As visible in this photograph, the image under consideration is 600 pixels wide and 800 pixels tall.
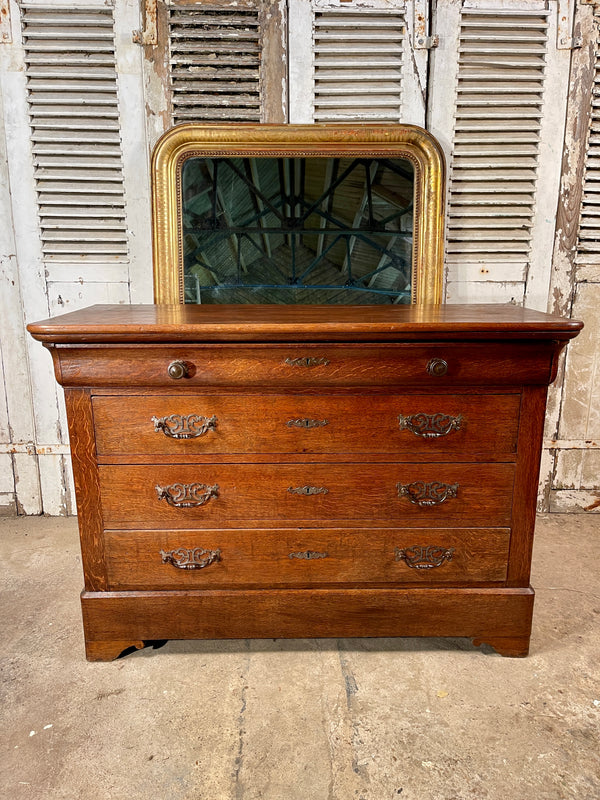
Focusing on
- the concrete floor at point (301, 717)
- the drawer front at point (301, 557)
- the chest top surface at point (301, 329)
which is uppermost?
the chest top surface at point (301, 329)

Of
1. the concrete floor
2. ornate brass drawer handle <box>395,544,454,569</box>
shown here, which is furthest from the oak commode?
the concrete floor

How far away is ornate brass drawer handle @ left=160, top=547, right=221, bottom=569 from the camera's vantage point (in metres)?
1.78

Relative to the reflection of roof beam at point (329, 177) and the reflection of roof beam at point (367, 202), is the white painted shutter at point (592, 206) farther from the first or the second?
the reflection of roof beam at point (329, 177)

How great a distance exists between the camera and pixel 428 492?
1.76m

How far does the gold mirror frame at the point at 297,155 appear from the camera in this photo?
2352 millimetres

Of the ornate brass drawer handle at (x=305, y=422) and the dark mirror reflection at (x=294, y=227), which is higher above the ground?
the dark mirror reflection at (x=294, y=227)

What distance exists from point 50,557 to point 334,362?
1.67 m

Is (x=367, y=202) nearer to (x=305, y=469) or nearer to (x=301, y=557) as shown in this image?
(x=305, y=469)

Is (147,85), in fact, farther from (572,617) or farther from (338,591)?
(572,617)

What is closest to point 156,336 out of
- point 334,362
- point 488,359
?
point 334,362

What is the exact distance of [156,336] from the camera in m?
1.61

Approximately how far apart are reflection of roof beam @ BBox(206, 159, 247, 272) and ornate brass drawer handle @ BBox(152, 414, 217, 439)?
95 cm

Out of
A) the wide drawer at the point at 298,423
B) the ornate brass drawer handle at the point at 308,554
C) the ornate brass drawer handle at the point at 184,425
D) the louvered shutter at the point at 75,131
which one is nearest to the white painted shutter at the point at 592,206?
the wide drawer at the point at 298,423

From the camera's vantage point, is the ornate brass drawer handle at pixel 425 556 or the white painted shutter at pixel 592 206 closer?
the ornate brass drawer handle at pixel 425 556
